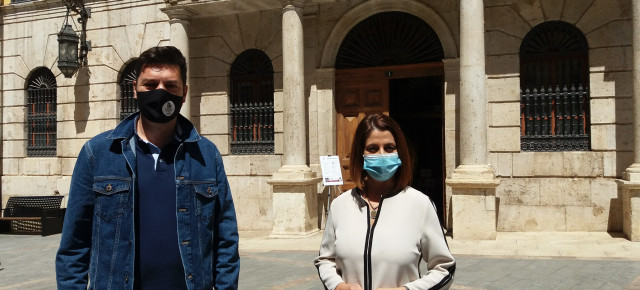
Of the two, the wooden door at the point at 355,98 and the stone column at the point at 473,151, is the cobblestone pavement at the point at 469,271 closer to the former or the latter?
the stone column at the point at 473,151

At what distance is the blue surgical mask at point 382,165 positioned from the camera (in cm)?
268

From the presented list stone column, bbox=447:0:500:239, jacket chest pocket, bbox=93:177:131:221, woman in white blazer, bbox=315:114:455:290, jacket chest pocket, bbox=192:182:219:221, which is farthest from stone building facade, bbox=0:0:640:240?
jacket chest pocket, bbox=93:177:131:221

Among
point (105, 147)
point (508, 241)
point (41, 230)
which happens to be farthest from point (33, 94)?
point (105, 147)

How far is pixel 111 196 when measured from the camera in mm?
2621

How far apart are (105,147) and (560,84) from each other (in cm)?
1031

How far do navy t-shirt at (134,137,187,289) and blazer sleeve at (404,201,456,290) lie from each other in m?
1.16

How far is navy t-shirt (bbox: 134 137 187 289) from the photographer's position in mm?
2623

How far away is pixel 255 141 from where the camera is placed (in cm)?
1350

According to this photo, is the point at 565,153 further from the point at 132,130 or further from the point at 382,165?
the point at 132,130

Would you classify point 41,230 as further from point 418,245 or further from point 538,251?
point 418,245

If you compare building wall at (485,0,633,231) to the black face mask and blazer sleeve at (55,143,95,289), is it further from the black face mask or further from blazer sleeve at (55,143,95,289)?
blazer sleeve at (55,143,95,289)

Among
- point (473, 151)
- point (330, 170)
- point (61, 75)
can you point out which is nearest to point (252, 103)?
point (330, 170)

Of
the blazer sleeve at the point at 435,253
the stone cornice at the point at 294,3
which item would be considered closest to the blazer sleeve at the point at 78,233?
the blazer sleeve at the point at 435,253

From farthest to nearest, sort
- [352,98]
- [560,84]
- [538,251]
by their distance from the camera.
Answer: [352,98] < [560,84] < [538,251]
